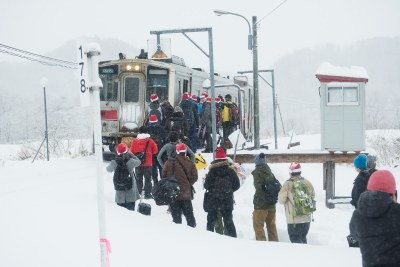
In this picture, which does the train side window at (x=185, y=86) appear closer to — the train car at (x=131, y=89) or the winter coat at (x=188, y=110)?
the train car at (x=131, y=89)

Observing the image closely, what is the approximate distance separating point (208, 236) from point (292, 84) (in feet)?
443

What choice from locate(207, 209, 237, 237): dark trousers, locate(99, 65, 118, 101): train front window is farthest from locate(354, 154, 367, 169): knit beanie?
locate(99, 65, 118, 101): train front window

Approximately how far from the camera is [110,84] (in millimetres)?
16172

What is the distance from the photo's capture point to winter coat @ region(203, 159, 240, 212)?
8.55m

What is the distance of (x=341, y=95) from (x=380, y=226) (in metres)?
10.4

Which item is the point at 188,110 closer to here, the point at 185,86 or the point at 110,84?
the point at 110,84

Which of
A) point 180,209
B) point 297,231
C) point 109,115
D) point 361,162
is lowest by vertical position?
point 297,231

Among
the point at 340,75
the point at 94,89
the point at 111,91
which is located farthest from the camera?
the point at 111,91

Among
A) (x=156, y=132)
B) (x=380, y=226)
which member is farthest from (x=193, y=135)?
(x=380, y=226)

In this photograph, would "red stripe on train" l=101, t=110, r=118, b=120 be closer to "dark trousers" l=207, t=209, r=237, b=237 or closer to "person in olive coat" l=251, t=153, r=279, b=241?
"dark trousers" l=207, t=209, r=237, b=237

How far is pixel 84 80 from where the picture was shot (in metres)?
5.13

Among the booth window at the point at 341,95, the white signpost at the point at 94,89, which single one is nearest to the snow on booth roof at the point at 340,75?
the booth window at the point at 341,95

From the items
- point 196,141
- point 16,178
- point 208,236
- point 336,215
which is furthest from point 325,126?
point 16,178

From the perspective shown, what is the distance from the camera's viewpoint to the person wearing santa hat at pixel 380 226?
4.21 metres
